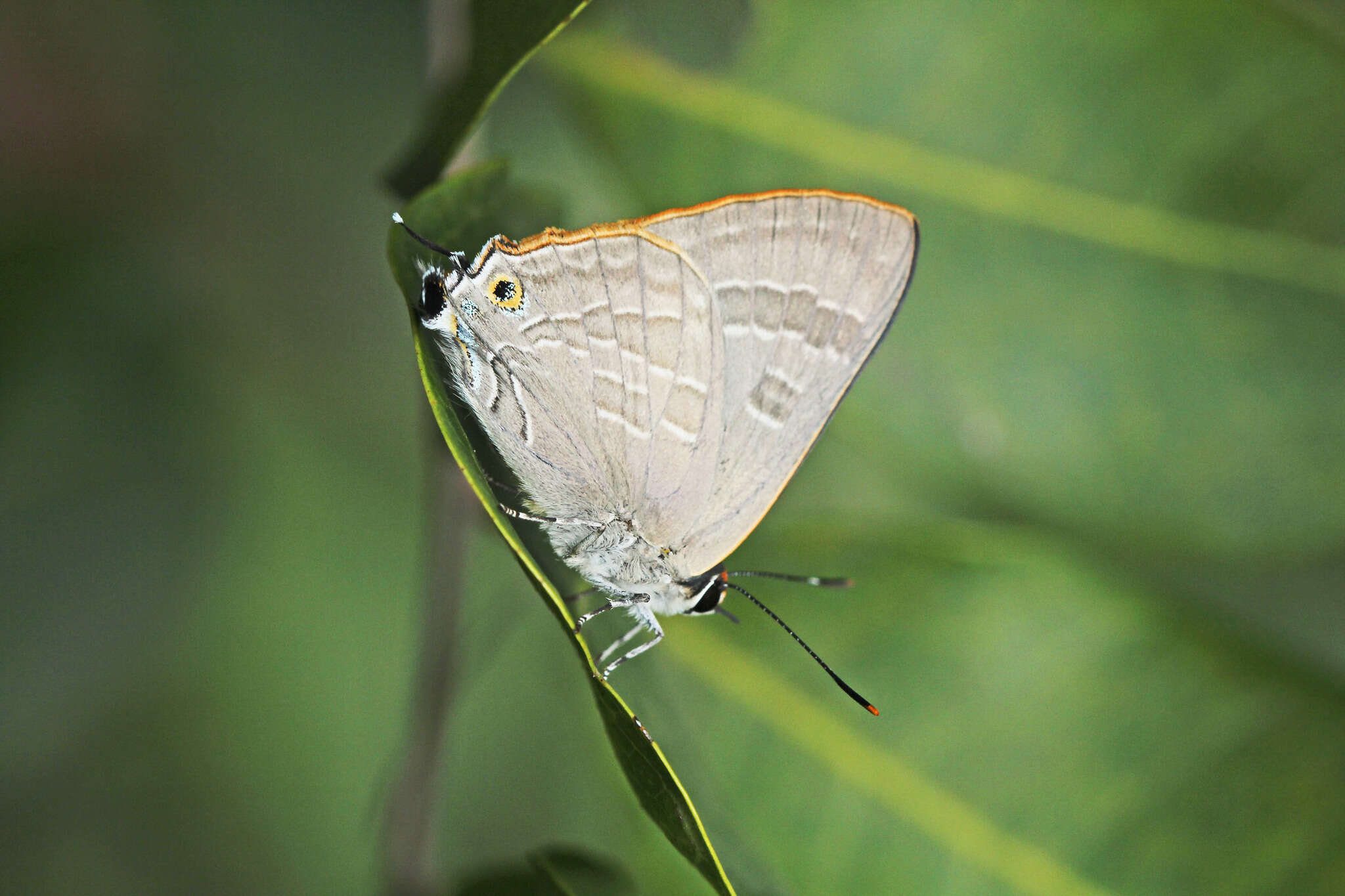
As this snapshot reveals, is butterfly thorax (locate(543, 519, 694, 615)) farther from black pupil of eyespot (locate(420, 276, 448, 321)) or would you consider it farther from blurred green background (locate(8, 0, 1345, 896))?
black pupil of eyespot (locate(420, 276, 448, 321))

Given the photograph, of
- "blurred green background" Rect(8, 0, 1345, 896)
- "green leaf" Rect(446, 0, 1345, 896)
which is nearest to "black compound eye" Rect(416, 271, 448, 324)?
"blurred green background" Rect(8, 0, 1345, 896)

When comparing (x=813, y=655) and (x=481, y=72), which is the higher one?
(x=481, y=72)

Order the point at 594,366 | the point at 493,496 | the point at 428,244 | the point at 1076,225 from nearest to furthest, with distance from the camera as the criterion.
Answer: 1. the point at 493,496
2. the point at 428,244
3. the point at 594,366
4. the point at 1076,225

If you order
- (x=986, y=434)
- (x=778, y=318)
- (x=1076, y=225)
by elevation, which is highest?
(x=1076, y=225)

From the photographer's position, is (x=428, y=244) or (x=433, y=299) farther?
(x=433, y=299)

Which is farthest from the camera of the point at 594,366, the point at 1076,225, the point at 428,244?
the point at 1076,225

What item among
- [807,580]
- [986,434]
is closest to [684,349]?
[807,580]

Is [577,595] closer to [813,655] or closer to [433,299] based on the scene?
[813,655]
